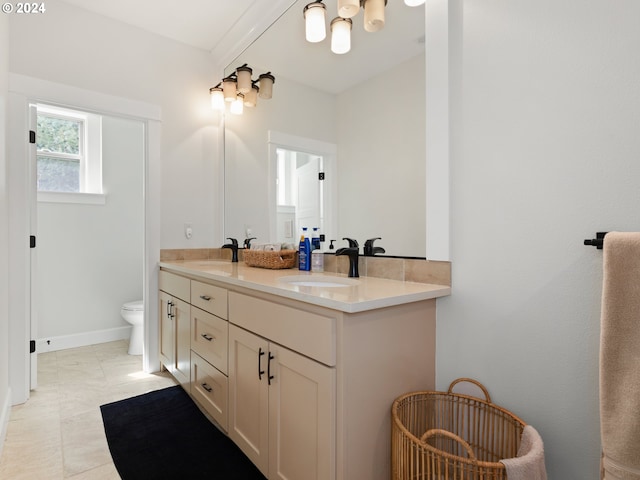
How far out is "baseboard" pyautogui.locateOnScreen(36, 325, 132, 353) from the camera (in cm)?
303

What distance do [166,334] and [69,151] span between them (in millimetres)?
2045

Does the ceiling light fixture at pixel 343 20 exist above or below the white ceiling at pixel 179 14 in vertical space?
below

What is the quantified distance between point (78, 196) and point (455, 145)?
3.22 m

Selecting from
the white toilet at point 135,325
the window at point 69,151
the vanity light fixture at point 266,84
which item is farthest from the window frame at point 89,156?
the vanity light fixture at point 266,84

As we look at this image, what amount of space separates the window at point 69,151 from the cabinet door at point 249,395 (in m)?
2.59

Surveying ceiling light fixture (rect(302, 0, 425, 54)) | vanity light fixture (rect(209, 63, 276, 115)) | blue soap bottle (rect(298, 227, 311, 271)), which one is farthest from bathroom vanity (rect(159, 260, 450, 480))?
vanity light fixture (rect(209, 63, 276, 115))

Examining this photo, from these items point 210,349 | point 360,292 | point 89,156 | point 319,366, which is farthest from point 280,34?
point 89,156

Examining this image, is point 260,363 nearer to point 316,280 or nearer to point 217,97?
point 316,280

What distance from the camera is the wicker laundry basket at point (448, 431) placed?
1041mm

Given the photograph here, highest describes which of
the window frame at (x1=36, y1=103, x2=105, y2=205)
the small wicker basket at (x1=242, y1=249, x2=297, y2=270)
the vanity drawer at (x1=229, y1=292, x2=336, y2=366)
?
the window frame at (x1=36, y1=103, x2=105, y2=205)

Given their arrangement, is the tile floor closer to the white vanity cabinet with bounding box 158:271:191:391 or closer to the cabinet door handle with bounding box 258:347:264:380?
the white vanity cabinet with bounding box 158:271:191:391

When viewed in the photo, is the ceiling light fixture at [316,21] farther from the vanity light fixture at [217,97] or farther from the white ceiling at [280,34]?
the vanity light fixture at [217,97]

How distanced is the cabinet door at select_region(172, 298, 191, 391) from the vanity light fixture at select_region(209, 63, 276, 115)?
150cm

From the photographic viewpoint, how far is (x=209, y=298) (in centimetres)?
185
